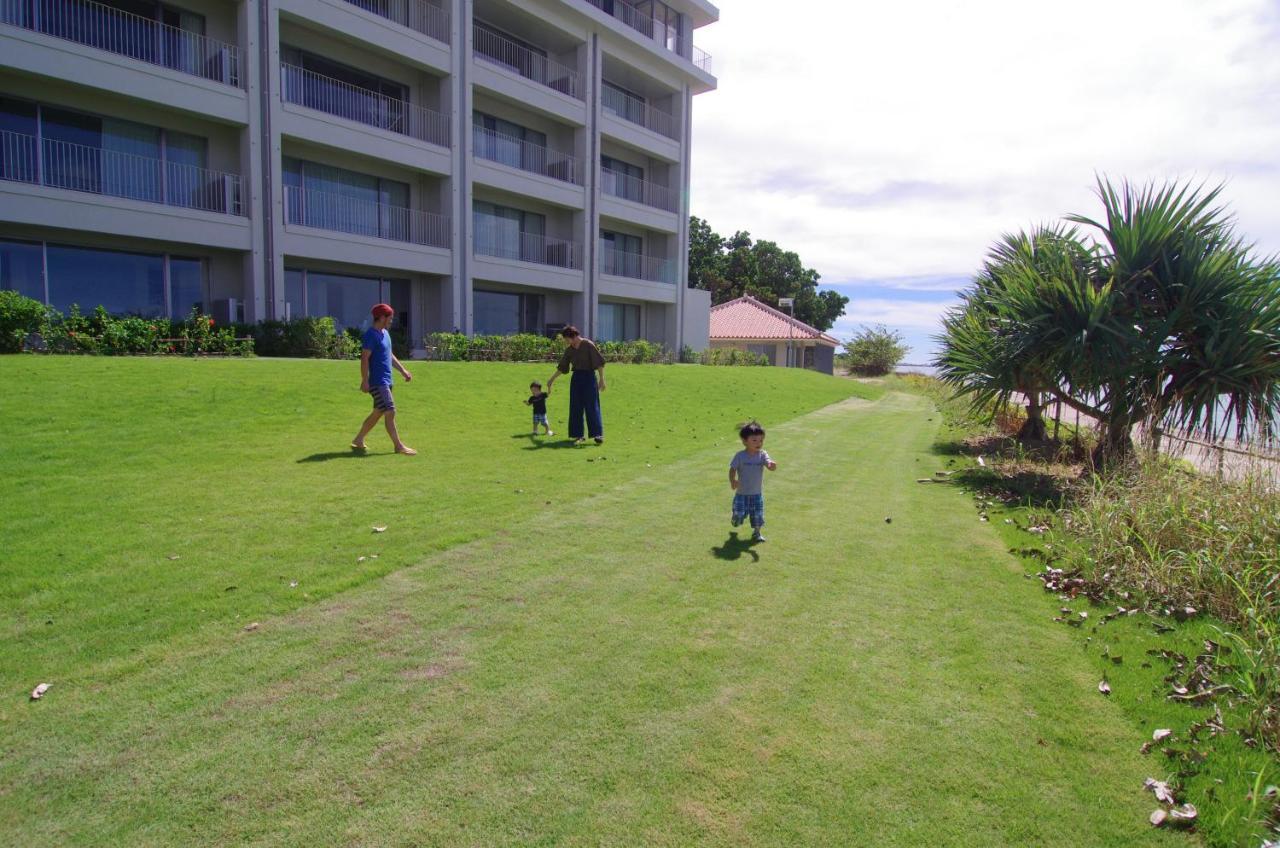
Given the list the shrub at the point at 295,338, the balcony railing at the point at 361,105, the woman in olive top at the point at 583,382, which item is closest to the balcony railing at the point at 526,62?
the balcony railing at the point at 361,105

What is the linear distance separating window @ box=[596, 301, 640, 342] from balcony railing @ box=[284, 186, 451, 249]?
9.18 m

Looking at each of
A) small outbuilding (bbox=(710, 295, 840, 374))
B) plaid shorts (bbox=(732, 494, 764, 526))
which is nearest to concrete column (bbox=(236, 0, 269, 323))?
plaid shorts (bbox=(732, 494, 764, 526))

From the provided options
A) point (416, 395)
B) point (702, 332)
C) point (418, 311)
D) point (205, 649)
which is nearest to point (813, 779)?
point (205, 649)

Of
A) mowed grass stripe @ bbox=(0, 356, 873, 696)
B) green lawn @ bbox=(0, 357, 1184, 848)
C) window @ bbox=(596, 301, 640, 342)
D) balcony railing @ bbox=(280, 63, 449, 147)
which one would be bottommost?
green lawn @ bbox=(0, 357, 1184, 848)

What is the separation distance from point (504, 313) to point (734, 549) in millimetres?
23578

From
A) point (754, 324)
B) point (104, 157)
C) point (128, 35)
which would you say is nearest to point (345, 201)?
point (104, 157)

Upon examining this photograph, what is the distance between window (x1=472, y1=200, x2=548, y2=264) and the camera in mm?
26875

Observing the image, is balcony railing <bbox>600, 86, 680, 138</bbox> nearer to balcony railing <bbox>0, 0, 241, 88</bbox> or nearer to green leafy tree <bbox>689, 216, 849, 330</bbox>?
balcony railing <bbox>0, 0, 241, 88</bbox>

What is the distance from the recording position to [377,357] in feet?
31.5

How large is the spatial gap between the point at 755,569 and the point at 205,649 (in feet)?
12.2

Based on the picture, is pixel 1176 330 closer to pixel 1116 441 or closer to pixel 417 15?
pixel 1116 441

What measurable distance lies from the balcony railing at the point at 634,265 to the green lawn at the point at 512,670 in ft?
81.2

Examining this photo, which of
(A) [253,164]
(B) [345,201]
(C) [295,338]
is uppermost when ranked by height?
(A) [253,164]

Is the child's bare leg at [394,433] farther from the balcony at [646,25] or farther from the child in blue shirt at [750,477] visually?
the balcony at [646,25]
